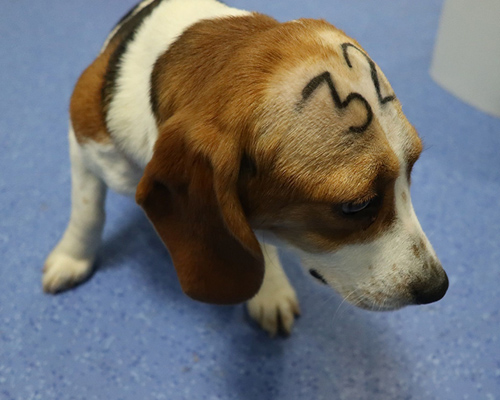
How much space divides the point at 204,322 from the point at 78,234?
14.6 inches

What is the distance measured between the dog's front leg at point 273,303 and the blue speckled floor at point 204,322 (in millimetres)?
32

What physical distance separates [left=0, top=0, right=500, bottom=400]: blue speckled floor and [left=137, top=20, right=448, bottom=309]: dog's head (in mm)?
383

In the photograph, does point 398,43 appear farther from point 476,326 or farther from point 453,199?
point 476,326

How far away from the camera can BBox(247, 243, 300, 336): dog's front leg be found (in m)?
1.19

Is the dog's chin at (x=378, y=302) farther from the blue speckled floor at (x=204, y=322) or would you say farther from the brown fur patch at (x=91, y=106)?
the brown fur patch at (x=91, y=106)

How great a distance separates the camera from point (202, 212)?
0.79 meters

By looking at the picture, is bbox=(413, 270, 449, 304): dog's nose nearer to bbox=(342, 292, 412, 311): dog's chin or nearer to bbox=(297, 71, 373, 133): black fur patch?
bbox=(342, 292, 412, 311): dog's chin

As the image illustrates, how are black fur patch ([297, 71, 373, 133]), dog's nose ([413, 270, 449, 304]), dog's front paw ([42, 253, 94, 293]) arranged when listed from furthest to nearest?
1. dog's front paw ([42, 253, 94, 293])
2. dog's nose ([413, 270, 449, 304])
3. black fur patch ([297, 71, 373, 133])

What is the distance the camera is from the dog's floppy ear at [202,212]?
737 millimetres

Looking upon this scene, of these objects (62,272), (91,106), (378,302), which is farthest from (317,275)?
(62,272)

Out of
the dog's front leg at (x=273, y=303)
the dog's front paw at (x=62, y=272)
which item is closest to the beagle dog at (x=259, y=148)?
the dog's front leg at (x=273, y=303)

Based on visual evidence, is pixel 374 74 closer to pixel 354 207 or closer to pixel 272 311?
pixel 354 207

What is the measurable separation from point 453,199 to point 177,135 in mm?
1093

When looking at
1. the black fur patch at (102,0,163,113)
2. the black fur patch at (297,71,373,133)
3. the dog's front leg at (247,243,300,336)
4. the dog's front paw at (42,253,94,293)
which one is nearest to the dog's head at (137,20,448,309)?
the black fur patch at (297,71,373,133)
